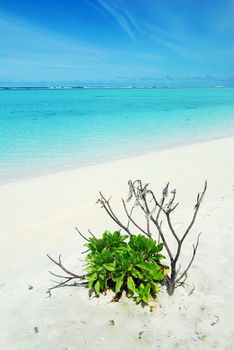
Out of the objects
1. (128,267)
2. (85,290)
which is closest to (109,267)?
(128,267)

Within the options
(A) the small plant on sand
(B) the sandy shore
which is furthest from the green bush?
(B) the sandy shore

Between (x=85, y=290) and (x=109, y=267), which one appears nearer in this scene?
(x=109, y=267)

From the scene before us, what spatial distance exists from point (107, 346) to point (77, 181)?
17.6ft

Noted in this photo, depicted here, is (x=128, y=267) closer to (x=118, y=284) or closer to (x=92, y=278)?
(x=118, y=284)

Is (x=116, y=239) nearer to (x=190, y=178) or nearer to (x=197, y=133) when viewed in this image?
(x=190, y=178)

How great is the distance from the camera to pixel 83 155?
11.9 meters

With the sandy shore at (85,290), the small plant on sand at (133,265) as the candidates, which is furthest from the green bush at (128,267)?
the sandy shore at (85,290)

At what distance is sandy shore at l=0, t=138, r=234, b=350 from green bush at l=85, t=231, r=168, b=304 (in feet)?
0.50

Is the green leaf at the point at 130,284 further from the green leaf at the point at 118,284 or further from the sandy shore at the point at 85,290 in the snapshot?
the sandy shore at the point at 85,290

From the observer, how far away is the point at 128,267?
277cm

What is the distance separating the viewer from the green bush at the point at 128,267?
279 centimetres

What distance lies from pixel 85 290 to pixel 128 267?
25.4 inches

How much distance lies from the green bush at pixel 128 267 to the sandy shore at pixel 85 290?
0.50 ft

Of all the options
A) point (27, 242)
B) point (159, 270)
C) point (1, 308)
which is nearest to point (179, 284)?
point (159, 270)
